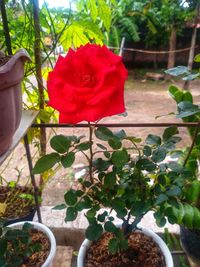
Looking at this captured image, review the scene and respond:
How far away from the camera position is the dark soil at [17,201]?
1303mm

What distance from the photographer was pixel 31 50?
3.61 ft

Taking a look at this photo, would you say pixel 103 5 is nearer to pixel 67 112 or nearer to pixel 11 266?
pixel 67 112

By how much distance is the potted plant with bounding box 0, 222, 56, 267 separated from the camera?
68 centimetres

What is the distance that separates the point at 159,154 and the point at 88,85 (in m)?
0.24

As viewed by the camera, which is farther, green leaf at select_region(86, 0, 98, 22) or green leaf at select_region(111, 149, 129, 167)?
green leaf at select_region(86, 0, 98, 22)

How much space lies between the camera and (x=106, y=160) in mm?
681

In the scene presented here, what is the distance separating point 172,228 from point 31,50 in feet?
2.80

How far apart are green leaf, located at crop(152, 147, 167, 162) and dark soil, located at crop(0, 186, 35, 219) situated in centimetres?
82

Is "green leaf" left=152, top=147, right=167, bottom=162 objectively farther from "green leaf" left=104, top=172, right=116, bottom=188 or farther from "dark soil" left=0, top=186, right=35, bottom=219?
"dark soil" left=0, top=186, right=35, bottom=219

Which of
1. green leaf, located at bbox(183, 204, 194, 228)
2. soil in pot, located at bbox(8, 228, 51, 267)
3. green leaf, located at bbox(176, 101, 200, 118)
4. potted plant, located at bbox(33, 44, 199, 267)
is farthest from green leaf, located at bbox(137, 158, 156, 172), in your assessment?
soil in pot, located at bbox(8, 228, 51, 267)

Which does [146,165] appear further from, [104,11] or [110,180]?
[104,11]

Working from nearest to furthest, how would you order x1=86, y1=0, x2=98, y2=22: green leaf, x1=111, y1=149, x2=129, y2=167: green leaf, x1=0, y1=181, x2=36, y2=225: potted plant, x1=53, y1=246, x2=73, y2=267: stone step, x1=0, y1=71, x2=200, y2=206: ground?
x1=111, y1=149, x2=129, y2=167: green leaf
x1=86, y1=0, x2=98, y2=22: green leaf
x1=53, y1=246, x2=73, y2=267: stone step
x1=0, y1=181, x2=36, y2=225: potted plant
x1=0, y1=71, x2=200, y2=206: ground

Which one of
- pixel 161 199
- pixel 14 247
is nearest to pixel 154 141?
pixel 161 199

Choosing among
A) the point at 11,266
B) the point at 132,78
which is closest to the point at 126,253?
the point at 11,266
